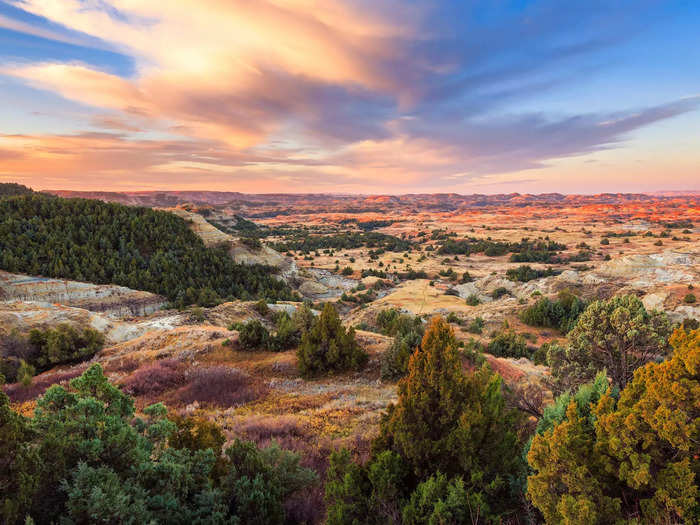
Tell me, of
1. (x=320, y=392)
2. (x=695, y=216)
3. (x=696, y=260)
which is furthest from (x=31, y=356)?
(x=695, y=216)

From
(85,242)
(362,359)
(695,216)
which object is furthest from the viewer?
(695,216)

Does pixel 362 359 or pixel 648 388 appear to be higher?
pixel 648 388

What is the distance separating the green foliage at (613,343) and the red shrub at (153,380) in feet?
48.7

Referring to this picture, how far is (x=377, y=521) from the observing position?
4.75m

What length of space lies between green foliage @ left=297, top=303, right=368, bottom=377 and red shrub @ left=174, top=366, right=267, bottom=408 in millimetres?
2166

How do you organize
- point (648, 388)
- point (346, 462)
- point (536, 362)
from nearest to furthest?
point (648, 388) → point (346, 462) → point (536, 362)

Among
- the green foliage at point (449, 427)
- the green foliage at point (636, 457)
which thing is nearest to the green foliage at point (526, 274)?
the green foliage at point (449, 427)

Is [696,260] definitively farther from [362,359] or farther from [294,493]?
[294,493]

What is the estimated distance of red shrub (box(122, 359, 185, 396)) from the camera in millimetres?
13219

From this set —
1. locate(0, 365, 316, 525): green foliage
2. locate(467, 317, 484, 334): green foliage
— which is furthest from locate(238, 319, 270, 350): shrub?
locate(467, 317, 484, 334): green foliage

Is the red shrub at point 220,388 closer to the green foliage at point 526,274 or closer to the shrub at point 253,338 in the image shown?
the shrub at point 253,338

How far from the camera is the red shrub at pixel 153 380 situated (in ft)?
43.4

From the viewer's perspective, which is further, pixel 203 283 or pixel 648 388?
pixel 203 283

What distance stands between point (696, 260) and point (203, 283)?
6285 centimetres
